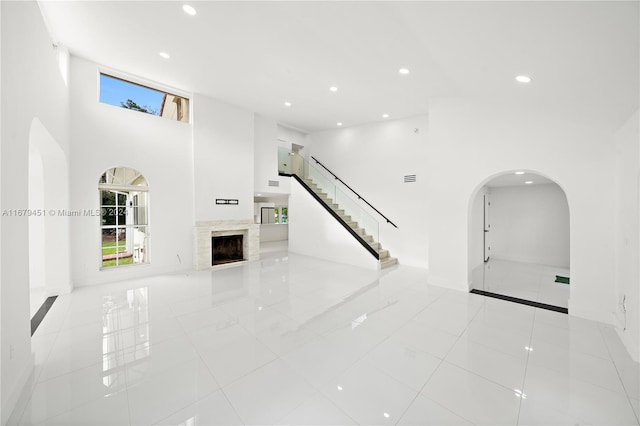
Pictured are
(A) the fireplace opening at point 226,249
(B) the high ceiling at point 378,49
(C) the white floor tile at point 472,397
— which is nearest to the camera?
(C) the white floor tile at point 472,397

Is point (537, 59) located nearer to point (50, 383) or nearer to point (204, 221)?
A: point (50, 383)

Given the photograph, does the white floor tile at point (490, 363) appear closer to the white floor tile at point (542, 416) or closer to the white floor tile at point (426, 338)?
the white floor tile at point (426, 338)

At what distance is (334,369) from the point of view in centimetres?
275

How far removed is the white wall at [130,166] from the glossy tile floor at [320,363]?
1353 millimetres

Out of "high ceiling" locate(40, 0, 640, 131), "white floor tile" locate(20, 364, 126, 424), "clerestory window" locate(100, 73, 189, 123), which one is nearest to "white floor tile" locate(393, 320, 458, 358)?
"white floor tile" locate(20, 364, 126, 424)

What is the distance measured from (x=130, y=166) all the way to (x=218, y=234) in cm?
278

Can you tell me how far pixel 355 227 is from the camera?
8.90 meters

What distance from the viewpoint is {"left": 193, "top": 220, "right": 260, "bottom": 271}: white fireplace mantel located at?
23.4ft

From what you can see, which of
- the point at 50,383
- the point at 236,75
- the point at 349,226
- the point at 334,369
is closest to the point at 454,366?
the point at 334,369

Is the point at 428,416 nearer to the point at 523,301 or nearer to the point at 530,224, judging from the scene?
the point at 523,301

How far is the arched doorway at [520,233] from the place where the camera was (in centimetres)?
655

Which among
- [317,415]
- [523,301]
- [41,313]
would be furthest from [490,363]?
[41,313]

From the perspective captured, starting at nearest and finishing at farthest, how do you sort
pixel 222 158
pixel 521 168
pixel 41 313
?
pixel 41 313, pixel 521 168, pixel 222 158

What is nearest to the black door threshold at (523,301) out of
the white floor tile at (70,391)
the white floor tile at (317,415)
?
the white floor tile at (317,415)
